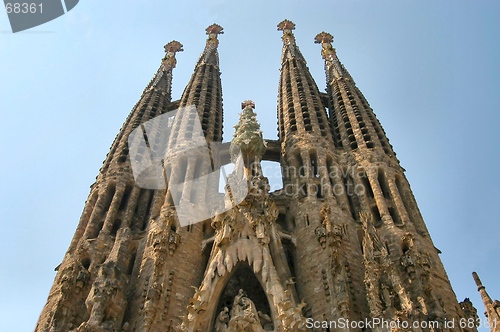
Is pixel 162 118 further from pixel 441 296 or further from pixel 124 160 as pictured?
pixel 441 296

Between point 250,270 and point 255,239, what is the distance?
1226mm

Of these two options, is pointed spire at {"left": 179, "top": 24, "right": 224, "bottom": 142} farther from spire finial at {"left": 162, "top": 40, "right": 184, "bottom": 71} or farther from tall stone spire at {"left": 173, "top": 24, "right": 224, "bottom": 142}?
spire finial at {"left": 162, "top": 40, "right": 184, "bottom": 71}

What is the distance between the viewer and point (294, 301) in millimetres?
Answer: 18734

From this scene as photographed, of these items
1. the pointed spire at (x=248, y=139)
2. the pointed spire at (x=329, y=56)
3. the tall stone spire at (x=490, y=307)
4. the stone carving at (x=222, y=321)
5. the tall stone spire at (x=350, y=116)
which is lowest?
the stone carving at (x=222, y=321)

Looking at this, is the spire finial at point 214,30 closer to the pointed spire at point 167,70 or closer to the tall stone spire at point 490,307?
the pointed spire at point 167,70

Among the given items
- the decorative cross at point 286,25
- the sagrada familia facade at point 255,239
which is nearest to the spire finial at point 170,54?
the decorative cross at point 286,25

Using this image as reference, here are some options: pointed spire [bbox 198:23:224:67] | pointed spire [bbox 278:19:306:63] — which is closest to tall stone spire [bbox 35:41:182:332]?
pointed spire [bbox 198:23:224:67]

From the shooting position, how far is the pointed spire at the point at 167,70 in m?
40.6

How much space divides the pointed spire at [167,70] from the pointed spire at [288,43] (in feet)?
29.7

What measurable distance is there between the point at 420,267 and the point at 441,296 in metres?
1.23

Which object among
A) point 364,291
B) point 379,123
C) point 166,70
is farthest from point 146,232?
point 166,70

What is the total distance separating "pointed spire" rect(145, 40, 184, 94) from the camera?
40625mm

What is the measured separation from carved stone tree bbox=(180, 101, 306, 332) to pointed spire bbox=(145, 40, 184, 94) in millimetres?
17784

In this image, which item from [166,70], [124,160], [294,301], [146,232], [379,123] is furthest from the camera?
[166,70]
